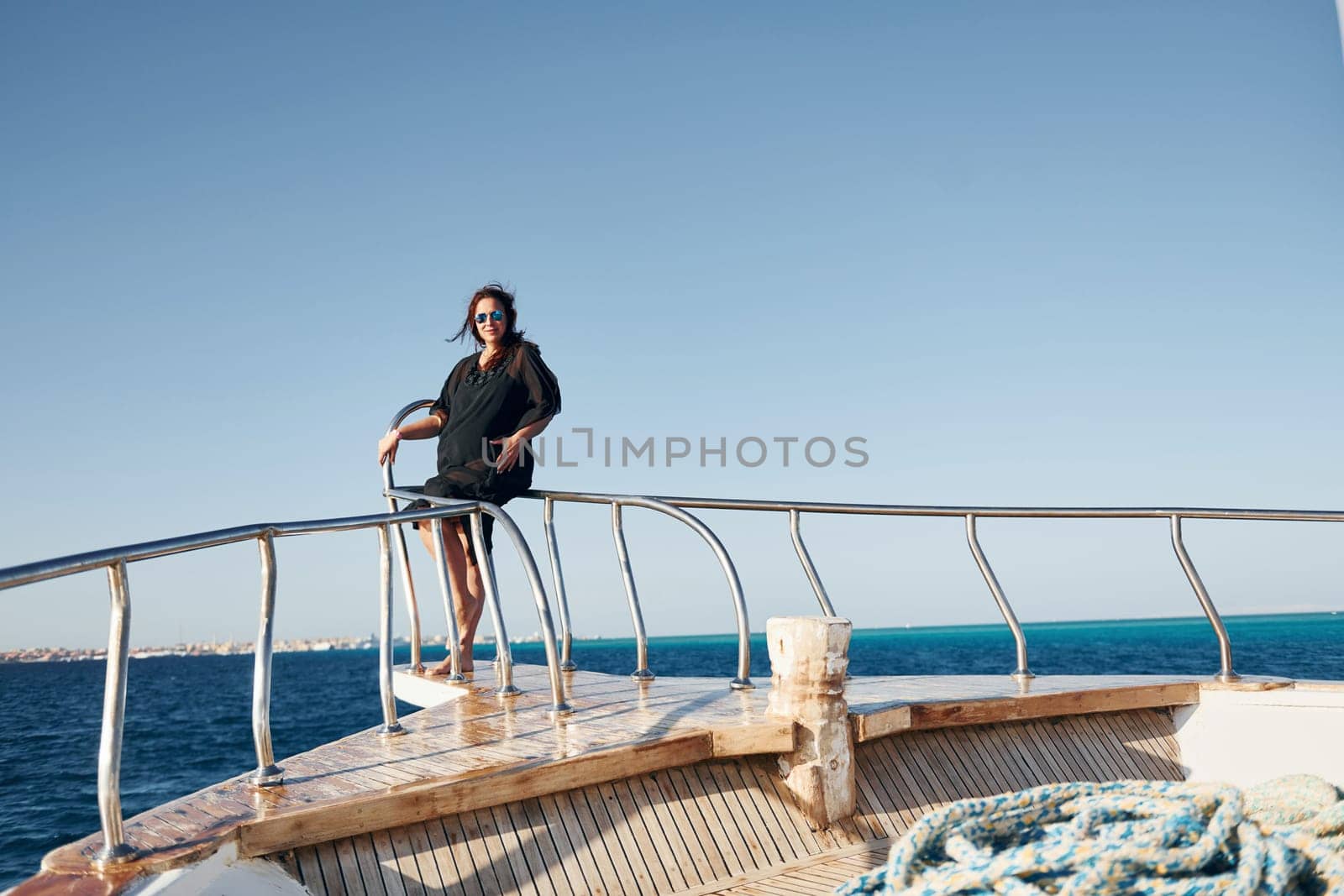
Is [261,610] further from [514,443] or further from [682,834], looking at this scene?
[514,443]

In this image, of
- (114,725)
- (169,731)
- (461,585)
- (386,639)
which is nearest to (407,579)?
(461,585)

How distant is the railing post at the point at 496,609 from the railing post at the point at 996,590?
2.53 meters

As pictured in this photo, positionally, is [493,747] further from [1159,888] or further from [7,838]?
[7,838]

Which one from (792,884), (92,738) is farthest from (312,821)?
(92,738)

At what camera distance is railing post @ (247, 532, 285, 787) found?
2.83 meters

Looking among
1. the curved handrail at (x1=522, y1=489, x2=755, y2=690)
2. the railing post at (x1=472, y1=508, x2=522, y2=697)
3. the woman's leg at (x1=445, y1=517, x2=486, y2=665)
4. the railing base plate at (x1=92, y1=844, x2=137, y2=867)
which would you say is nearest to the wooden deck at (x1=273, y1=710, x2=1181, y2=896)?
the railing base plate at (x1=92, y1=844, x2=137, y2=867)

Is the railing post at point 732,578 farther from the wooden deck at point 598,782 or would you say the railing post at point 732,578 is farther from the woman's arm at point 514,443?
the woman's arm at point 514,443

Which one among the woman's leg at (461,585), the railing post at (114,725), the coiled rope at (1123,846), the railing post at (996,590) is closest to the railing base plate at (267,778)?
the railing post at (114,725)

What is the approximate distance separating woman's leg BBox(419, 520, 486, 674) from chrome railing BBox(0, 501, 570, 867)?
0.76m

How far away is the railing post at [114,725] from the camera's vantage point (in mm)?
2207

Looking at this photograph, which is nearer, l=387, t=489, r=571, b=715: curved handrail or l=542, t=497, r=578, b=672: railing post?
l=387, t=489, r=571, b=715: curved handrail

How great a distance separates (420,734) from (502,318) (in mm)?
2368

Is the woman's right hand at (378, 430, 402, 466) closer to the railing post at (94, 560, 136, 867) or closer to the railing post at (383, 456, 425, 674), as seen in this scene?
the railing post at (383, 456, 425, 674)

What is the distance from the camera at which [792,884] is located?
297 centimetres
